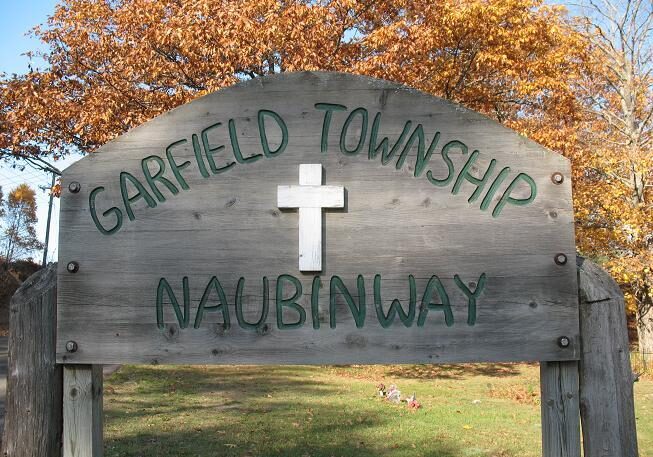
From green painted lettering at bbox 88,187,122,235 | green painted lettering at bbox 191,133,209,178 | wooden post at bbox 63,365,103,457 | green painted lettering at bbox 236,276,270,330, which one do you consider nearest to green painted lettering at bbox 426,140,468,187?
green painted lettering at bbox 236,276,270,330

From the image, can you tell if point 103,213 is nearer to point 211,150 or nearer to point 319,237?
point 211,150

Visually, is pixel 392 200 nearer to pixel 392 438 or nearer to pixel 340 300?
pixel 340 300

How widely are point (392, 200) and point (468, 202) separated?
11.8 inches

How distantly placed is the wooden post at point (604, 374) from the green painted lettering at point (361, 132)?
39.8 inches

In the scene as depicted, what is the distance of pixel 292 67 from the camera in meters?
11.5

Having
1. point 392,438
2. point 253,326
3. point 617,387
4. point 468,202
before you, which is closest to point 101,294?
point 253,326

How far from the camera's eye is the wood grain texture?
254 cm

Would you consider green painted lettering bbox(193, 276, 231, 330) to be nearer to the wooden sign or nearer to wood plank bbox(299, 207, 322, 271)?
the wooden sign

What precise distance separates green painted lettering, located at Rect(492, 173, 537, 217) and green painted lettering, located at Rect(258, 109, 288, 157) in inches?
34.5

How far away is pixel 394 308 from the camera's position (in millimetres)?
2566

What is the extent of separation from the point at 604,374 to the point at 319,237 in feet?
4.00

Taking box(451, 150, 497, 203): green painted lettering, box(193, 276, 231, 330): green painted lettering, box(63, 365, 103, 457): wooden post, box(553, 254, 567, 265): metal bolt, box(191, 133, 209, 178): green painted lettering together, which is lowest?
box(63, 365, 103, 457): wooden post

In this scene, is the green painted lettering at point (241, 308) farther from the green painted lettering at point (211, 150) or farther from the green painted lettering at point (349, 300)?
the green painted lettering at point (211, 150)

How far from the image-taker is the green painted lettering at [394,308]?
2.56 m
